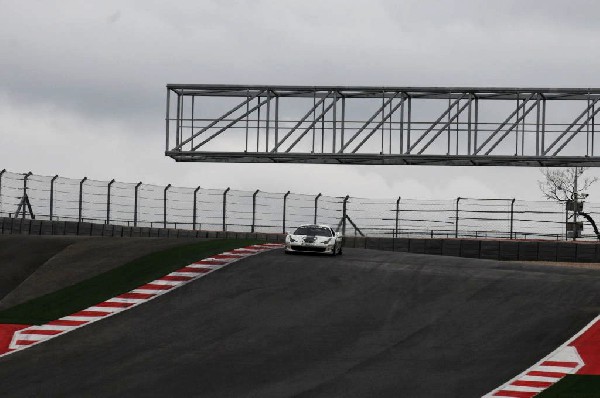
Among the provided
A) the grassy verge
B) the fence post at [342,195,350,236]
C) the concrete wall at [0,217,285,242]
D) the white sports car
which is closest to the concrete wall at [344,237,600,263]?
the fence post at [342,195,350,236]

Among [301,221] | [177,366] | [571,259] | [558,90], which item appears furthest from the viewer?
[301,221]

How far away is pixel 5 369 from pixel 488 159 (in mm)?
24157

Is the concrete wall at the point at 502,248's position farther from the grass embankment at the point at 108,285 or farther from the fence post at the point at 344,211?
the grass embankment at the point at 108,285

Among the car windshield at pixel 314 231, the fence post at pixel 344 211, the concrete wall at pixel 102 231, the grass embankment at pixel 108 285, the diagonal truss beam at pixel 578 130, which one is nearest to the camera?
the grass embankment at pixel 108 285

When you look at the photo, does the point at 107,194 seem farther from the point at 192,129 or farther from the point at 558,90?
the point at 558,90

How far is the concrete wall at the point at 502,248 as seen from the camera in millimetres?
45188

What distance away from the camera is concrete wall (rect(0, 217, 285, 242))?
165ft

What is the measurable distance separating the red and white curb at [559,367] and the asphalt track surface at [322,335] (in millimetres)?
321

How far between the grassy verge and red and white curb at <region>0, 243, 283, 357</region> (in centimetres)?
1119

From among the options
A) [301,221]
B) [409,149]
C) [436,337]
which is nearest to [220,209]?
[301,221]

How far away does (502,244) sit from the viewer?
4591 centimetres

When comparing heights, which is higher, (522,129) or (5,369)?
(522,129)

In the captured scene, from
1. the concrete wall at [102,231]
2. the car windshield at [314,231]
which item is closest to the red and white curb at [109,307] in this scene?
the car windshield at [314,231]

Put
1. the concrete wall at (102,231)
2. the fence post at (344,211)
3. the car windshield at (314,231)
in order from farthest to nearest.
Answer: the concrete wall at (102,231) < the fence post at (344,211) < the car windshield at (314,231)
